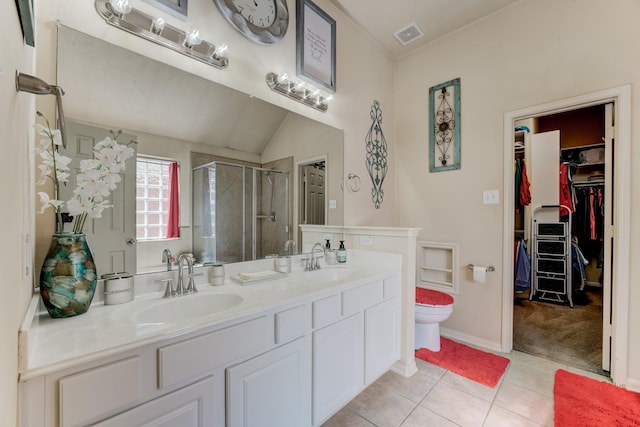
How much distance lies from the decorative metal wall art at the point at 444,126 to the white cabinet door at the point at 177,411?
2.63 metres

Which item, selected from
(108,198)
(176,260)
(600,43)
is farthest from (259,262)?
(600,43)

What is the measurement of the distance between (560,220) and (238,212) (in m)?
4.18

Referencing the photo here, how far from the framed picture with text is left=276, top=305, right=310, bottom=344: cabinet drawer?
1.64 metres

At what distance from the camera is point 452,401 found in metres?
1.76

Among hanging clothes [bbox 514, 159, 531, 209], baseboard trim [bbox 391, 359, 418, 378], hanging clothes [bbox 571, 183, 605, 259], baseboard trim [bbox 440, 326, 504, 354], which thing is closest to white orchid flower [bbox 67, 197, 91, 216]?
baseboard trim [bbox 391, 359, 418, 378]

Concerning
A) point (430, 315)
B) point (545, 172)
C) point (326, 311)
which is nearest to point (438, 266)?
point (430, 315)

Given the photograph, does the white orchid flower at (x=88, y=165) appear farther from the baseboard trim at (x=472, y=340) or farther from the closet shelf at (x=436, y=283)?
the baseboard trim at (x=472, y=340)

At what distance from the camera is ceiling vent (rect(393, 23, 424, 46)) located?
2598mm

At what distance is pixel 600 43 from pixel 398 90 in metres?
1.58

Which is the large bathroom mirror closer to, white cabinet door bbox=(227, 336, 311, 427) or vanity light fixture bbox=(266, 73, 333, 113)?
vanity light fixture bbox=(266, 73, 333, 113)

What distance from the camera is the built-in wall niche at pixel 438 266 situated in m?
2.66

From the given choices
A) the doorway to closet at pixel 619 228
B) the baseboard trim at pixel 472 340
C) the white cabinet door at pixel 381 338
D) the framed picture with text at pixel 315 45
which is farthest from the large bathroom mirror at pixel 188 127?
the doorway to closet at pixel 619 228

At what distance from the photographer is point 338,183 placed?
2.37 metres

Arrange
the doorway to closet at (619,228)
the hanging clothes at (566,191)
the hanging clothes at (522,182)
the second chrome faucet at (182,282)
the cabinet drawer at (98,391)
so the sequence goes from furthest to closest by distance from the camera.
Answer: the hanging clothes at (566,191), the hanging clothes at (522,182), the doorway to closet at (619,228), the second chrome faucet at (182,282), the cabinet drawer at (98,391)
